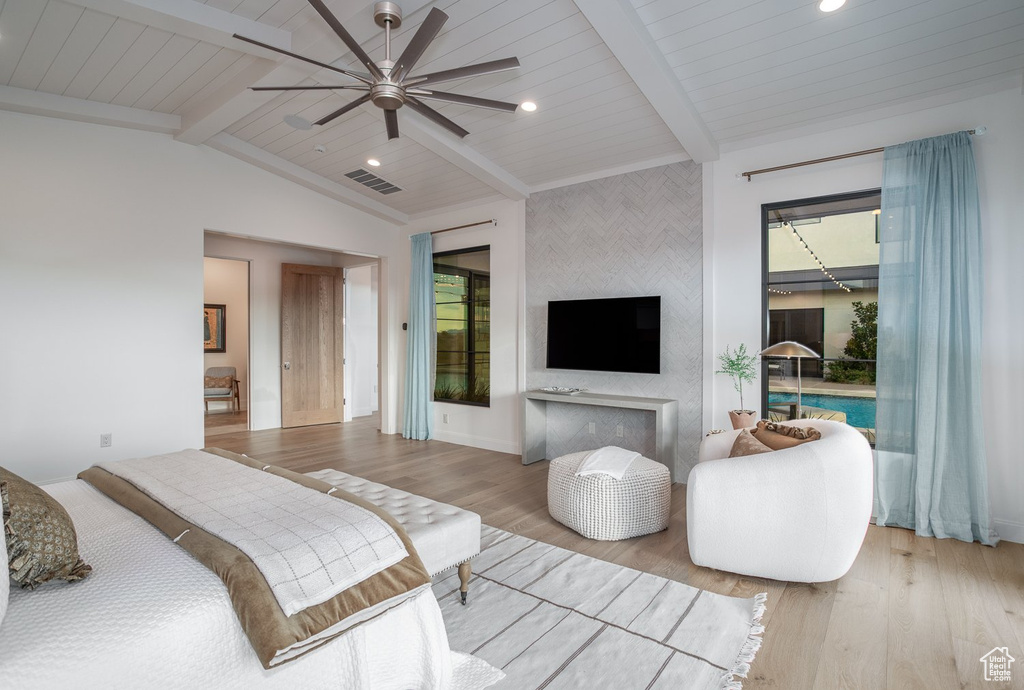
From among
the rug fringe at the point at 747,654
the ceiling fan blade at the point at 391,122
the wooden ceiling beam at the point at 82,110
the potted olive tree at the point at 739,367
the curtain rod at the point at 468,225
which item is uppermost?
the wooden ceiling beam at the point at 82,110

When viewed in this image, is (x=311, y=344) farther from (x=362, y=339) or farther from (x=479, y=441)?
(x=479, y=441)

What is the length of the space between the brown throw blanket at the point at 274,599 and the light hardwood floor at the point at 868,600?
1.30 meters

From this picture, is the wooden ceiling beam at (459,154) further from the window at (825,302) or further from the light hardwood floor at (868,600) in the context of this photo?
the light hardwood floor at (868,600)

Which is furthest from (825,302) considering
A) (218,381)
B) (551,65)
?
(218,381)

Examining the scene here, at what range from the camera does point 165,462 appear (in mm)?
2637

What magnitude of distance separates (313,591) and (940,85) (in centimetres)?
440

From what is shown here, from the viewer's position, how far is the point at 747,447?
108 inches

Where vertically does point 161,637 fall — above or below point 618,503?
above

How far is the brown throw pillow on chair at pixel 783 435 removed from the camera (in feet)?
8.79

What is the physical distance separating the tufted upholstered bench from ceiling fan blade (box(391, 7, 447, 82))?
209 cm

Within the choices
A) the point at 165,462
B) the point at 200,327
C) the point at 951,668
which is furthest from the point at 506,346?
the point at 951,668

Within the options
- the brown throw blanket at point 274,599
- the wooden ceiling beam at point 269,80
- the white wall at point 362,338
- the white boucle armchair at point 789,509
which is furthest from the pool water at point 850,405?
the white wall at point 362,338

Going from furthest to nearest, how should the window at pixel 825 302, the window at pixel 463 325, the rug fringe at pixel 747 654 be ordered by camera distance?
the window at pixel 463 325, the window at pixel 825 302, the rug fringe at pixel 747 654

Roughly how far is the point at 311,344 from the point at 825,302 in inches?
246
